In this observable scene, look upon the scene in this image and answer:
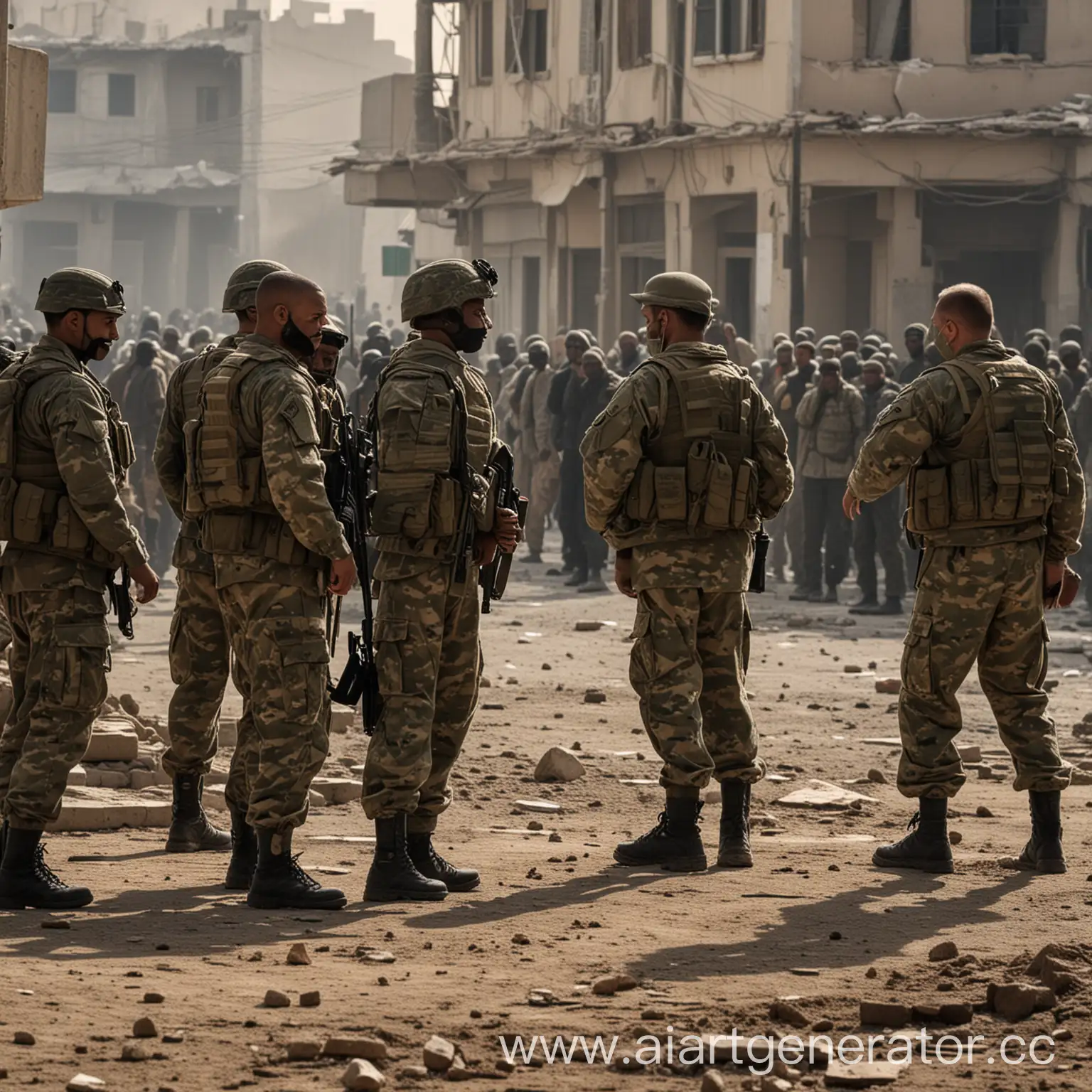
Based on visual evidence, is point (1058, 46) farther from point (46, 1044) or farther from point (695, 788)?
point (46, 1044)

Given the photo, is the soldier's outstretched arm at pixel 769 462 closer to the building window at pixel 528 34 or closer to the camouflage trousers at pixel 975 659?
the camouflage trousers at pixel 975 659

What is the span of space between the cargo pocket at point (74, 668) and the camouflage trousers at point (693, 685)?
1.67 meters

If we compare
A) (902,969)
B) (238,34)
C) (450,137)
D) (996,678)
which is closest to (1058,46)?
(450,137)

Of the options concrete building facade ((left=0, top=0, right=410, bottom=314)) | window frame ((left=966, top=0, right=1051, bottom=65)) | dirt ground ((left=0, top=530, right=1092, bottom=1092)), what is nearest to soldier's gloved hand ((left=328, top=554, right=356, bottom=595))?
dirt ground ((left=0, top=530, right=1092, bottom=1092))

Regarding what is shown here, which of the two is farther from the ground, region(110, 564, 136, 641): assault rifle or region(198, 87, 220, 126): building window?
region(198, 87, 220, 126): building window

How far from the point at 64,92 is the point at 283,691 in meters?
57.7

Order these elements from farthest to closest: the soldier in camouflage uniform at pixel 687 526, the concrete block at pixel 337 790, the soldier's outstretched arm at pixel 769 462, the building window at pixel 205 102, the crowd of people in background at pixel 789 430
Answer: the building window at pixel 205 102 → the crowd of people in background at pixel 789 430 → the concrete block at pixel 337 790 → the soldier's outstretched arm at pixel 769 462 → the soldier in camouflage uniform at pixel 687 526

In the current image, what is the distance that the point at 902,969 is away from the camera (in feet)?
17.4

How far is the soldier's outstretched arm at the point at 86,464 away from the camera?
5.89 metres

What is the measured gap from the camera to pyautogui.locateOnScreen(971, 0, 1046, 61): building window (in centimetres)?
2572

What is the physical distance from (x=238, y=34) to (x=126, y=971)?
188ft

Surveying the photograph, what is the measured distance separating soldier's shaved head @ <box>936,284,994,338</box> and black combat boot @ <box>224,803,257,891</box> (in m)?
2.68

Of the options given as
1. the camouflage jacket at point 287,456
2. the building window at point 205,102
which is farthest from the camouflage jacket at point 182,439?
the building window at point 205,102

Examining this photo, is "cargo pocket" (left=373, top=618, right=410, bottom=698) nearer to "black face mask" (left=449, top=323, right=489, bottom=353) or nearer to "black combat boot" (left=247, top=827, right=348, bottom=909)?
"black combat boot" (left=247, top=827, right=348, bottom=909)
